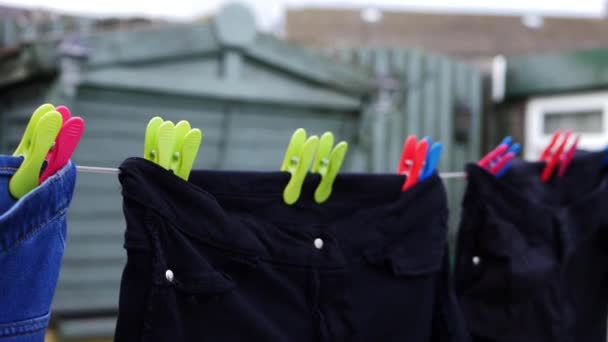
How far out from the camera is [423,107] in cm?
413

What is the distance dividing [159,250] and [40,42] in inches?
90.6

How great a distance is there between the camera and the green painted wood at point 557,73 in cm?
358

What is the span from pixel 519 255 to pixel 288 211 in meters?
0.55

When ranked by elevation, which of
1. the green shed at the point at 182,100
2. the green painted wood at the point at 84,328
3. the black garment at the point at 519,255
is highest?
the green shed at the point at 182,100

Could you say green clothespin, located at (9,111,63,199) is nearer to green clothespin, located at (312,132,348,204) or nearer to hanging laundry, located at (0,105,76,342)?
hanging laundry, located at (0,105,76,342)

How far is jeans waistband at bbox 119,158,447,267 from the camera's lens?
937 millimetres

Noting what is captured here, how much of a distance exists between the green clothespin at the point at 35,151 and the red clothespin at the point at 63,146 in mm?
11

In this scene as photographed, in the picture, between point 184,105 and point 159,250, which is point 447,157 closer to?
point 184,105

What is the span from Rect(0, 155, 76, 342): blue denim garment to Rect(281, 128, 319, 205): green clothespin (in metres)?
0.37

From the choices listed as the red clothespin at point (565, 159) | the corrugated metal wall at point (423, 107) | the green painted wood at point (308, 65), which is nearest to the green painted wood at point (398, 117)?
the corrugated metal wall at point (423, 107)

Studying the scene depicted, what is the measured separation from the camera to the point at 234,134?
3582mm

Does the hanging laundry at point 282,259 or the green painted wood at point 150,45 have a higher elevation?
the green painted wood at point 150,45

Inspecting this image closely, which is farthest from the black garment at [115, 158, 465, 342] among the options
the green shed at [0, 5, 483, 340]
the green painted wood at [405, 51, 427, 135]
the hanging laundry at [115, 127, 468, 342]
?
the green painted wood at [405, 51, 427, 135]

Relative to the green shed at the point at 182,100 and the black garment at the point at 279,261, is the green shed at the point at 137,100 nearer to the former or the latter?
the green shed at the point at 182,100
